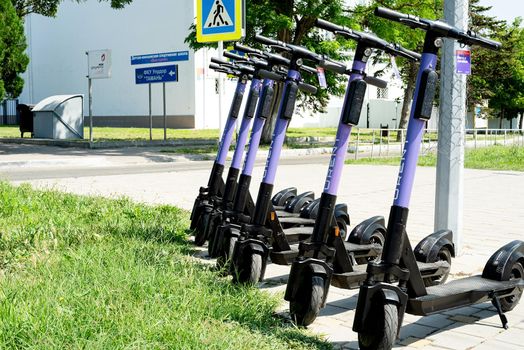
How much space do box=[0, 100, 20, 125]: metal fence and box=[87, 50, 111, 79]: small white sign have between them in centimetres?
2421

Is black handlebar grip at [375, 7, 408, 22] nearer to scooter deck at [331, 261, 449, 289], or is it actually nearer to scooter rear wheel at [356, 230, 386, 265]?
scooter deck at [331, 261, 449, 289]

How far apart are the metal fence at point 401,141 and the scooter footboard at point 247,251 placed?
1528cm

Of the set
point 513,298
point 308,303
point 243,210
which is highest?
point 243,210

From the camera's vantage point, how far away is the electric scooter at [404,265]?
3.46 meters

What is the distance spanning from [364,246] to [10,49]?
71.1 feet

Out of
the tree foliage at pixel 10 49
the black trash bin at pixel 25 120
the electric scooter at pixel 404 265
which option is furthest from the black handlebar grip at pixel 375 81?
the black trash bin at pixel 25 120

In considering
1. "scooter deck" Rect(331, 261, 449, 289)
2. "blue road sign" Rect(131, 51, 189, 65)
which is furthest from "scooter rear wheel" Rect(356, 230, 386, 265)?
"blue road sign" Rect(131, 51, 189, 65)

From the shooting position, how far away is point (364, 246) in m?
5.09

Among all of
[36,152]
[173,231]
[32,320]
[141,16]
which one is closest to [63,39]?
[141,16]

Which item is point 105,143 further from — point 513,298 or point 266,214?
point 513,298

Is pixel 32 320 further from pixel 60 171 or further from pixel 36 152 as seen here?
pixel 36 152

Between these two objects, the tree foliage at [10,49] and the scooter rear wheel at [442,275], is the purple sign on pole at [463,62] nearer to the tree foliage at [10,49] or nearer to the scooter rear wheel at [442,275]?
the scooter rear wheel at [442,275]

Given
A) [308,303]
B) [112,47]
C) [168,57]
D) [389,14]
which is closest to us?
[389,14]

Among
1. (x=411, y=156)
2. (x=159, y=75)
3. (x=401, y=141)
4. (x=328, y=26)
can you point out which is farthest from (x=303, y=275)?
(x=159, y=75)
